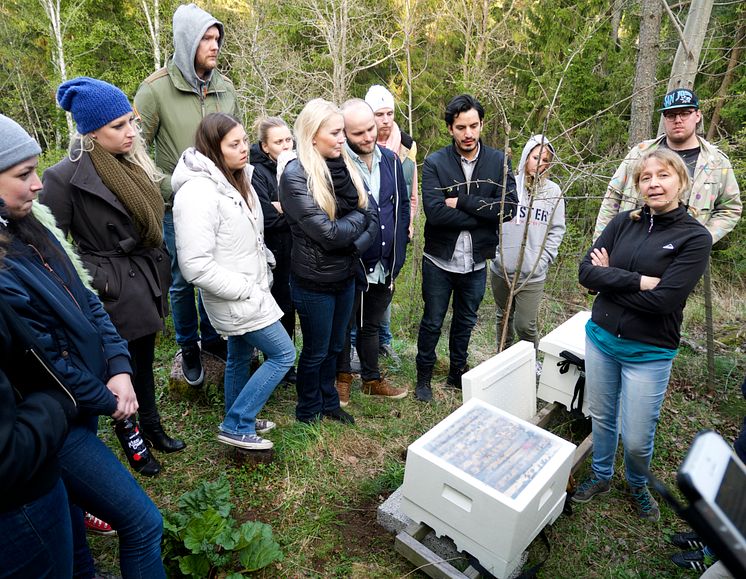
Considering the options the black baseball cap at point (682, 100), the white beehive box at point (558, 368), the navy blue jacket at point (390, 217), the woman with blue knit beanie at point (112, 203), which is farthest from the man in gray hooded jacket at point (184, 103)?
the black baseball cap at point (682, 100)

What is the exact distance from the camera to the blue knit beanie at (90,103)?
231 centimetres

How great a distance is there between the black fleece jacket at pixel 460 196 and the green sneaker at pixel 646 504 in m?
1.85

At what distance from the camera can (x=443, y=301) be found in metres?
3.80

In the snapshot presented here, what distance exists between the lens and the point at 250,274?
280 centimetres

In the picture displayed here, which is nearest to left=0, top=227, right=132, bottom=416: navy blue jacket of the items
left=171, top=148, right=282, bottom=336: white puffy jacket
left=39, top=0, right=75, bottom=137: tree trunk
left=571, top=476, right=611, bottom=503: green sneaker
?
left=171, top=148, right=282, bottom=336: white puffy jacket

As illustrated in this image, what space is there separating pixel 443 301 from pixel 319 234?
1.42 meters

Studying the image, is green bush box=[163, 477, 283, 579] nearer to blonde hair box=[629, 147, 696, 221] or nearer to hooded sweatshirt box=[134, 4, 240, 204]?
hooded sweatshirt box=[134, 4, 240, 204]

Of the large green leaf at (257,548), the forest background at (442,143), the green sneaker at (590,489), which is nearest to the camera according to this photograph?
the large green leaf at (257,548)

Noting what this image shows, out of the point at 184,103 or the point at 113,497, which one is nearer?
the point at 113,497

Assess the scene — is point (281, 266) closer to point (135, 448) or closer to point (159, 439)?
point (159, 439)

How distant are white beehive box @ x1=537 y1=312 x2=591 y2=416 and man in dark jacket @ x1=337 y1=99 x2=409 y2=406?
3.79 ft

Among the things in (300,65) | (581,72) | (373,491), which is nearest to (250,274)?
(373,491)

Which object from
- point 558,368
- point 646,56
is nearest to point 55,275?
point 558,368

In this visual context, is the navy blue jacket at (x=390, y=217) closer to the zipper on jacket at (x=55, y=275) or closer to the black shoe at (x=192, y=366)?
the black shoe at (x=192, y=366)
